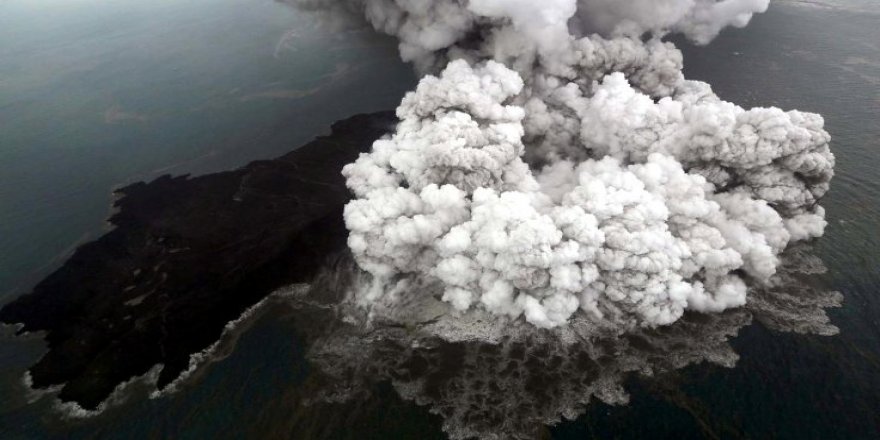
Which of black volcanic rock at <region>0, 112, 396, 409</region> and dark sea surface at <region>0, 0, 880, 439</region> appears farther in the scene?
black volcanic rock at <region>0, 112, 396, 409</region>

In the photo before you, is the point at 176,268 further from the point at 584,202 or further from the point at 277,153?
the point at 584,202

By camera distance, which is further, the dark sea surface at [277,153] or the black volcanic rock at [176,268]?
the black volcanic rock at [176,268]

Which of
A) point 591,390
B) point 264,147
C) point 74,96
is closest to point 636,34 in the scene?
point 591,390

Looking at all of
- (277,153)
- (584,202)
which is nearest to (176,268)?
(277,153)

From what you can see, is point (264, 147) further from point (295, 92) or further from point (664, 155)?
point (664, 155)
